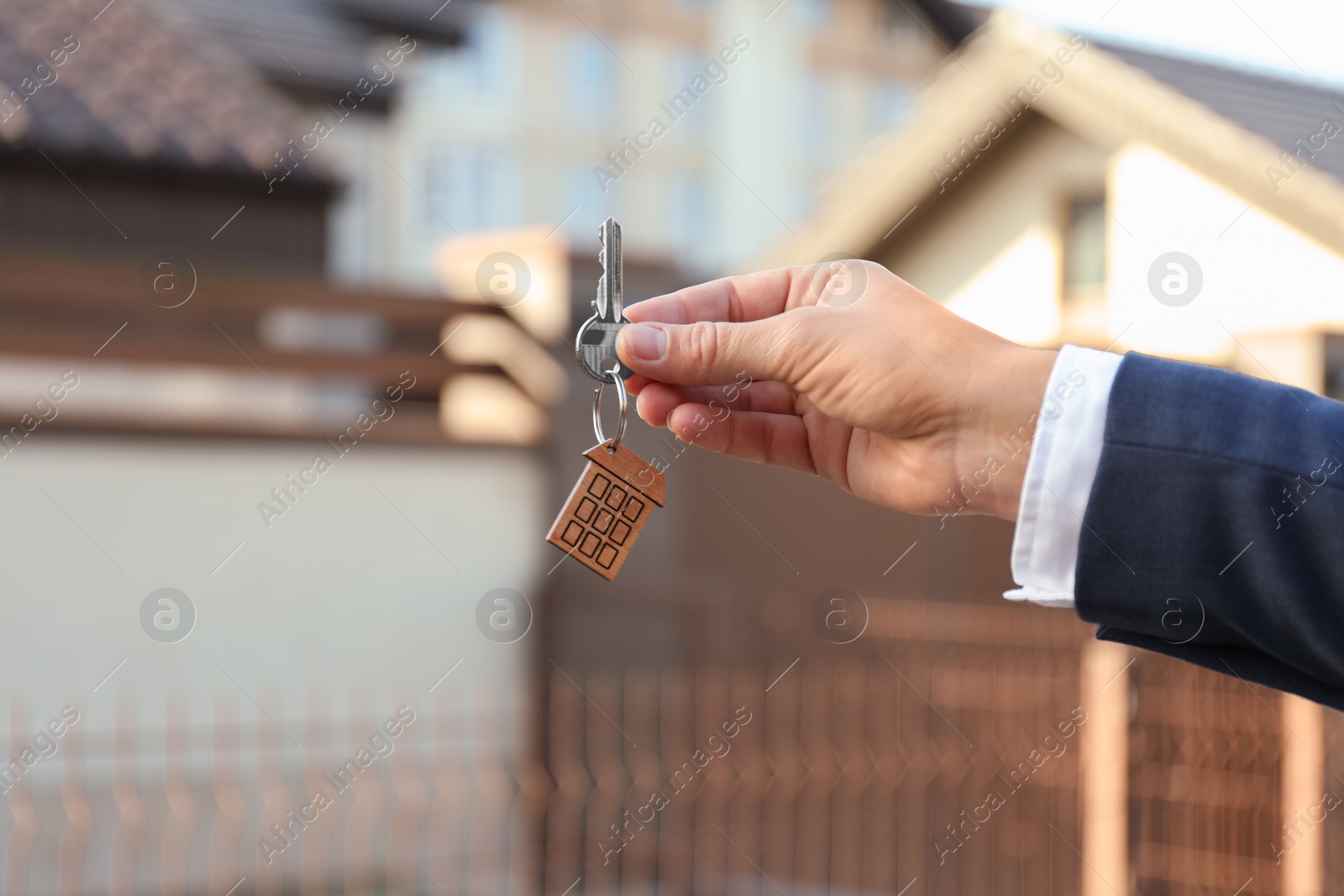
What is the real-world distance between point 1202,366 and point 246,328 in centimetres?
560

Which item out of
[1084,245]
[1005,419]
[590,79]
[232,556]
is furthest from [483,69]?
[1005,419]

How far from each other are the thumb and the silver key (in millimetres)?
16

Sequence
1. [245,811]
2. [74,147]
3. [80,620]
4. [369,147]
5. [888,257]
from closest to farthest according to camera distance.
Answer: [245,811], [80,620], [74,147], [888,257], [369,147]

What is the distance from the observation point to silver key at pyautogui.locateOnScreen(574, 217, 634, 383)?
3.74 ft

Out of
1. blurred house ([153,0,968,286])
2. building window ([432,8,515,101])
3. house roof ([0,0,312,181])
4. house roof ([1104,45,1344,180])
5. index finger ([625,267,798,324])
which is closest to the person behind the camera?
index finger ([625,267,798,324])

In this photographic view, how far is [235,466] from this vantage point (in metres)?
5.64

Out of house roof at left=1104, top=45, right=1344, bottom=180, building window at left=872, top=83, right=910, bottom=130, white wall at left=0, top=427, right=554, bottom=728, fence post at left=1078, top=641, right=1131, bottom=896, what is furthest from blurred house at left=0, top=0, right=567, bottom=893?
building window at left=872, top=83, right=910, bottom=130

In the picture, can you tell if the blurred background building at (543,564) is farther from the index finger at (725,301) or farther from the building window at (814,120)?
the building window at (814,120)

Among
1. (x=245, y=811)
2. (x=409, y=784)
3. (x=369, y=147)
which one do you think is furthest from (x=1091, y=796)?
(x=369, y=147)

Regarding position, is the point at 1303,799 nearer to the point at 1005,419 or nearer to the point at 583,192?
the point at 1005,419

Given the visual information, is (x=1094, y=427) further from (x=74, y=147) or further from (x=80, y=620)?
(x=74, y=147)

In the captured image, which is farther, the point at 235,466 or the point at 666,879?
the point at 235,466

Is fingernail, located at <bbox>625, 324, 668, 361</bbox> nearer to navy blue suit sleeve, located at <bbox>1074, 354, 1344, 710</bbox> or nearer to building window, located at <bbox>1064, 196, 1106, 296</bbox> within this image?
navy blue suit sleeve, located at <bbox>1074, 354, 1344, 710</bbox>

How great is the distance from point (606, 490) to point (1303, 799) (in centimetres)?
383
